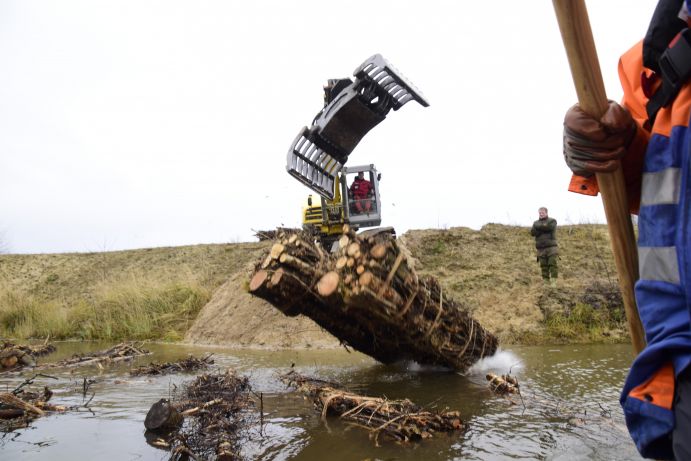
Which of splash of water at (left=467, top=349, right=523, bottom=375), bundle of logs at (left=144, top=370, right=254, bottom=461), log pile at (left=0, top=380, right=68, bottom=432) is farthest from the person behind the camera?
splash of water at (left=467, top=349, right=523, bottom=375)

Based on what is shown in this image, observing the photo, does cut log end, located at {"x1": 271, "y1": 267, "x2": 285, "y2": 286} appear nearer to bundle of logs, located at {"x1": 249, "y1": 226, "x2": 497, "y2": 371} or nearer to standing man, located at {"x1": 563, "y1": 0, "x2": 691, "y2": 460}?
bundle of logs, located at {"x1": 249, "y1": 226, "x2": 497, "y2": 371}

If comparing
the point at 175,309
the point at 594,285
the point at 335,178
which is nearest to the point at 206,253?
the point at 175,309

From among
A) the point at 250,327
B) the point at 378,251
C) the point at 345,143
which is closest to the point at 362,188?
the point at 345,143

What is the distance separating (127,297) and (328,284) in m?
9.99

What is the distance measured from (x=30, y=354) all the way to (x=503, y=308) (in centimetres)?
892

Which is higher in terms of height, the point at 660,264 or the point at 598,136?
the point at 598,136

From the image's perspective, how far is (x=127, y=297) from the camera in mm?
12750

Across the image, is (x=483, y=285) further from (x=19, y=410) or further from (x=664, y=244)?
(x=664, y=244)

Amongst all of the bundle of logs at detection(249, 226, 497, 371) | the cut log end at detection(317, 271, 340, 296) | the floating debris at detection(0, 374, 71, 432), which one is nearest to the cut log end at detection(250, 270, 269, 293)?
the bundle of logs at detection(249, 226, 497, 371)

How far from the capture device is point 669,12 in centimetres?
155

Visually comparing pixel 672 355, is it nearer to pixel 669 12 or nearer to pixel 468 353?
pixel 669 12

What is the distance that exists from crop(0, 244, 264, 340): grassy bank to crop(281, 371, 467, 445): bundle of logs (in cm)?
812

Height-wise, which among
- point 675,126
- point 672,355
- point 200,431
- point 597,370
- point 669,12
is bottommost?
point 597,370

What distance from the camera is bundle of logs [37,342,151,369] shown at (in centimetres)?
772
